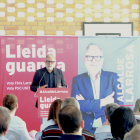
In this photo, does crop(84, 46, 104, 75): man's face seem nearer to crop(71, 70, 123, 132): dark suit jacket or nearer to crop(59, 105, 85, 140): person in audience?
crop(71, 70, 123, 132): dark suit jacket

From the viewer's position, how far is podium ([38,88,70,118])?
13.0 feet

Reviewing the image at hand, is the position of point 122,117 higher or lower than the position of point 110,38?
lower

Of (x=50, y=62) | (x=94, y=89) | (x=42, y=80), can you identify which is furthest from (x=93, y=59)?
(x=42, y=80)

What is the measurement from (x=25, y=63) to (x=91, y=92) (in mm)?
1454

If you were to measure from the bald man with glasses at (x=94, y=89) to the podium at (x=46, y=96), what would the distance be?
0.41 meters

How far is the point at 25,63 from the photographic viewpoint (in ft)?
14.0

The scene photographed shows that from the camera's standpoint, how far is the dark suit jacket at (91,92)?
4.28 meters

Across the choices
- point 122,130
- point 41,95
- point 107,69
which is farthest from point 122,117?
point 107,69

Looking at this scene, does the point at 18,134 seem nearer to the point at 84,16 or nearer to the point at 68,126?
the point at 68,126

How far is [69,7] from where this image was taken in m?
5.12

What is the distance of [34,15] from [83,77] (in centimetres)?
195

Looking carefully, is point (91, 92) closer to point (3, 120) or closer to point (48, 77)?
point (48, 77)

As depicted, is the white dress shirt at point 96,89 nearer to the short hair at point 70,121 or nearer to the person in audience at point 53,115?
the person in audience at point 53,115

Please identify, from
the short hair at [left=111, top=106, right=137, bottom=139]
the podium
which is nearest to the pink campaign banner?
the podium
